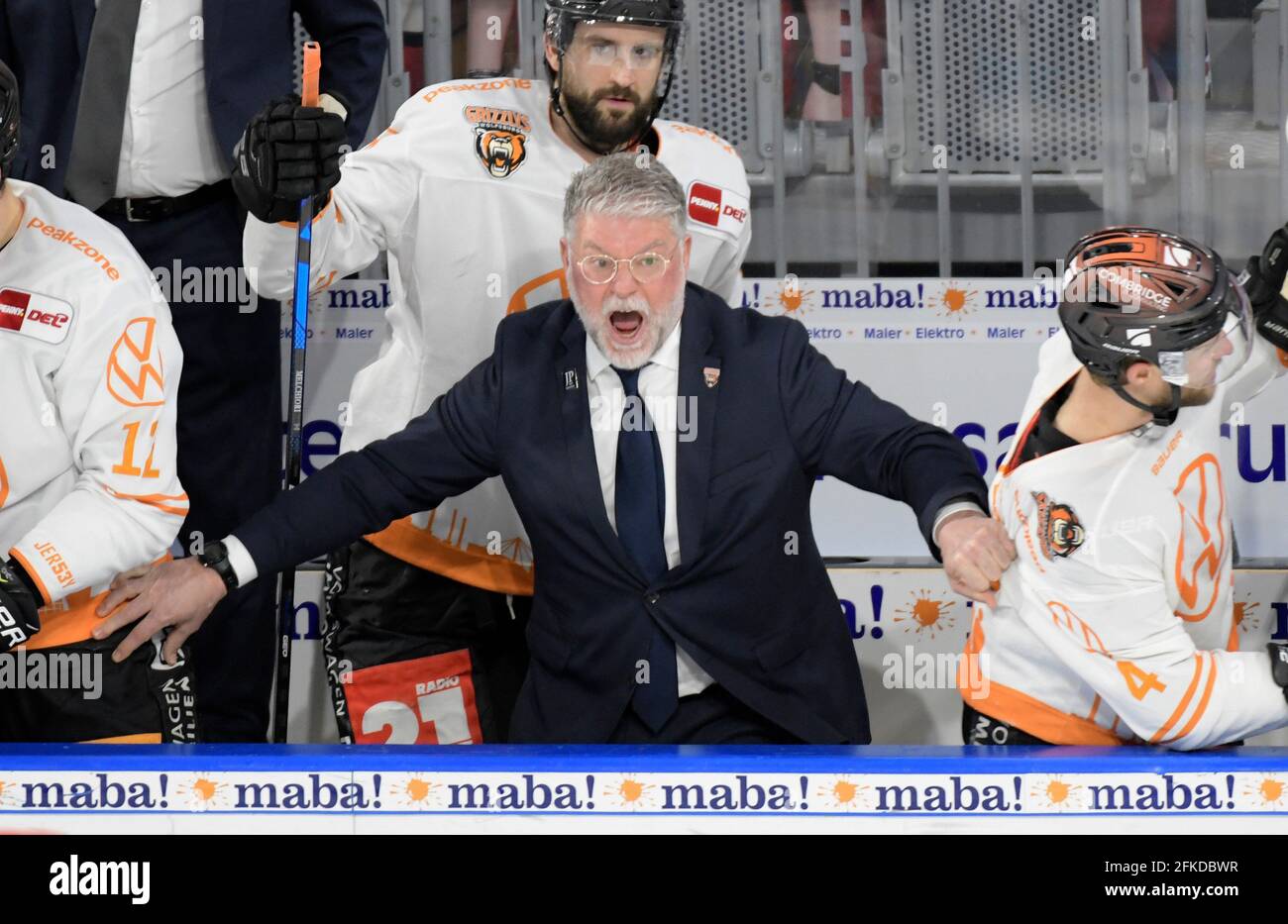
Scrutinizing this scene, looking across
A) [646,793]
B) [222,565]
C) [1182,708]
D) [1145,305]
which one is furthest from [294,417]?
[1182,708]

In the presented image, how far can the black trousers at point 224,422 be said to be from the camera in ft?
11.3

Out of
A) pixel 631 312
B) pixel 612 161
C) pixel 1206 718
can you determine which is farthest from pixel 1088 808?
pixel 612 161

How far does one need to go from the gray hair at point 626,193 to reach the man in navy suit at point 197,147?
2.13ft

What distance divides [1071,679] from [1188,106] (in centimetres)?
225

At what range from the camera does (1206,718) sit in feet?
7.59

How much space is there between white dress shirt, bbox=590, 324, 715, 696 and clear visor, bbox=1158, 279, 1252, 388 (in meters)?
0.84

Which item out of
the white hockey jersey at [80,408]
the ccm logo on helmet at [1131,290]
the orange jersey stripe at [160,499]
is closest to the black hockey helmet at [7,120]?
the white hockey jersey at [80,408]

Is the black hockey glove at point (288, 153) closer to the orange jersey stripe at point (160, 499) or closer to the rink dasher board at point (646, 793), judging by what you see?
the orange jersey stripe at point (160, 499)

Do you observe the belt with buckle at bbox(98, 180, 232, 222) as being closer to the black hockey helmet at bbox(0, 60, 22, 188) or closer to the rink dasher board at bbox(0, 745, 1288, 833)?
the black hockey helmet at bbox(0, 60, 22, 188)

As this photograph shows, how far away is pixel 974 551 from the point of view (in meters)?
2.52

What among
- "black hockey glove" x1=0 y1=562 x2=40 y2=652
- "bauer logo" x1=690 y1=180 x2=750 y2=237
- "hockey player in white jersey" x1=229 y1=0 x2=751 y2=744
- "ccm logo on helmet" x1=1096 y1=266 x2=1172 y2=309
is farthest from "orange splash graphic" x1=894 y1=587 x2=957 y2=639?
"black hockey glove" x1=0 y1=562 x2=40 y2=652

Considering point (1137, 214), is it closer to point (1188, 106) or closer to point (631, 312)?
point (1188, 106)

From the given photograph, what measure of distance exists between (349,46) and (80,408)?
1.23 meters

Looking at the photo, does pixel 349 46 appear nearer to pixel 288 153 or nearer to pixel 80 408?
pixel 288 153
